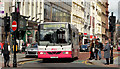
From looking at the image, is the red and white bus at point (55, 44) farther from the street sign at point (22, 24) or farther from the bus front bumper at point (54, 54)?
the street sign at point (22, 24)

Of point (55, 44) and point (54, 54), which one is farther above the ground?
point (55, 44)

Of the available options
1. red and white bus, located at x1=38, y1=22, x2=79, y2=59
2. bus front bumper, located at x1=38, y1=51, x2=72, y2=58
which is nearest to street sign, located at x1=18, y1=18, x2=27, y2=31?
red and white bus, located at x1=38, y1=22, x2=79, y2=59

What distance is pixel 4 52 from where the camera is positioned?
18.0 meters

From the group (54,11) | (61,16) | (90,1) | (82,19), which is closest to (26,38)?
(54,11)

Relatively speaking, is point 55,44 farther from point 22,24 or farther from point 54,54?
point 22,24

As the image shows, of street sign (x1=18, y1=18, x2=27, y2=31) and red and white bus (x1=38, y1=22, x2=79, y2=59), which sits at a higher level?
street sign (x1=18, y1=18, x2=27, y2=31)

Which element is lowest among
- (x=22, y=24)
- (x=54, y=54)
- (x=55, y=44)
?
(x=54, y=54)

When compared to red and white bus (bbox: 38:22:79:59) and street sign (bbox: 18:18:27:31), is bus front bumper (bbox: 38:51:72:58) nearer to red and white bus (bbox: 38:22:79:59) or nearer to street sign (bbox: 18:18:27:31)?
red and white bus (bbox: 38:22:79:59)

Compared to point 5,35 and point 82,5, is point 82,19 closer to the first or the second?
point 82,5

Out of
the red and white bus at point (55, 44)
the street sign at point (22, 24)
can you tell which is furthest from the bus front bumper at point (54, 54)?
the street sign at point (22, 24)

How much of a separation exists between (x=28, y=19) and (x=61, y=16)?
60.0 ft

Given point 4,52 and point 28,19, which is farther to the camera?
point 28,19

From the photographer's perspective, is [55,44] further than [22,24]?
No

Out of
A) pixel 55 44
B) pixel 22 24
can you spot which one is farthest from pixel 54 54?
pixel 22 24
